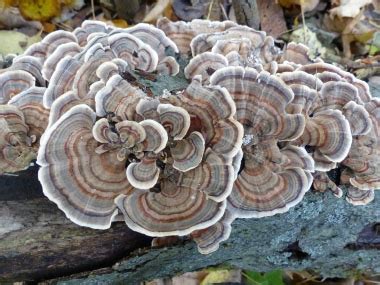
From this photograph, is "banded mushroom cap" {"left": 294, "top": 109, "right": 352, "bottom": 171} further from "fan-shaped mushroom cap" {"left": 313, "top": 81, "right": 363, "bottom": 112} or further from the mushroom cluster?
"fan-shaped mushroom cap" {"left": 313, "top": 81, "right": 363, "bottom": 112}

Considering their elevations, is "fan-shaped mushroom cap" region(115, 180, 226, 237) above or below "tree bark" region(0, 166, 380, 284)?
above

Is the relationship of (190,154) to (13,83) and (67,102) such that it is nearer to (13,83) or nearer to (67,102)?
(67,102)

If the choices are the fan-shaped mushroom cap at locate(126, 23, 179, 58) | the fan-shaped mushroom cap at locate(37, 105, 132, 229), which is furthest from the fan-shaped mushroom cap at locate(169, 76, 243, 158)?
the fan-shaped mushroom cap at locate(126, 23, 179, 58)

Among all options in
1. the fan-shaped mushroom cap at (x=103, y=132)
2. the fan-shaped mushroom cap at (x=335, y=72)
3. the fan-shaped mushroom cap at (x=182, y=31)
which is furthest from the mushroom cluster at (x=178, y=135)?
the fan-shaped mushroom cap at (x=182, y=31)

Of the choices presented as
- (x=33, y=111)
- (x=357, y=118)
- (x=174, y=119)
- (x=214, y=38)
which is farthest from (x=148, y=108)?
(x=357, y=118)

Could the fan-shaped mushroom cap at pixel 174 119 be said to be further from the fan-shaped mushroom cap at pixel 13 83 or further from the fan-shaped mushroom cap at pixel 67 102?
the fan-shaped mushroom cap at pixel 13 83
